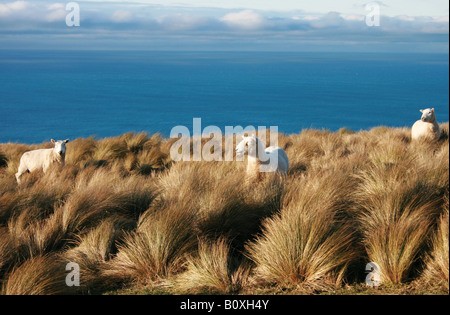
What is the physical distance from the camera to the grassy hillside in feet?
13.2

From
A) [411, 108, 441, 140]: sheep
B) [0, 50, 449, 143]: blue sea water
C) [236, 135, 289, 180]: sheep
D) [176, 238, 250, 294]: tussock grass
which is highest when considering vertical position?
[0, 50, 449, 143]: blue sea water

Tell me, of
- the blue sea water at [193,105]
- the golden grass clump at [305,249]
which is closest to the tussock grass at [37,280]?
the golden grass clump at [305,249]

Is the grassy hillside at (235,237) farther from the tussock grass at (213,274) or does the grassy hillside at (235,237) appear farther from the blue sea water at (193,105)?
the blue sea water at (193,105)

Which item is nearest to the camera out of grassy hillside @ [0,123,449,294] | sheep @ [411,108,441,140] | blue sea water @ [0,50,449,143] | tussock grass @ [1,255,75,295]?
tussock grass @ [1,255,75,295]

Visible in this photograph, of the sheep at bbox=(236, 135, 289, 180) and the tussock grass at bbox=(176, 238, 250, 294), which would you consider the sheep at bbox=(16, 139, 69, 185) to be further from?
the tussock grass at bbox=(176, 238, 250, 294)

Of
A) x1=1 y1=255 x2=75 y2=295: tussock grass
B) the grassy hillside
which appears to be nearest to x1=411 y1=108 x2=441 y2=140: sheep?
the grassy hillside

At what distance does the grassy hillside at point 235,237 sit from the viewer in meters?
4.03

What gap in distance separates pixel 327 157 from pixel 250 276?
6.98 metres

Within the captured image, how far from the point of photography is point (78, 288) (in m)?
4.11

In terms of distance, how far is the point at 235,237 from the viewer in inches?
192

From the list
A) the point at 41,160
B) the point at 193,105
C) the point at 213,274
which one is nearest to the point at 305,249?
the point at 213,274

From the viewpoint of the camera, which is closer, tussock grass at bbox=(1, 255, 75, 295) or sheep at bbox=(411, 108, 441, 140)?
tussock grass at bbox=(1, 255, 75, 295)
